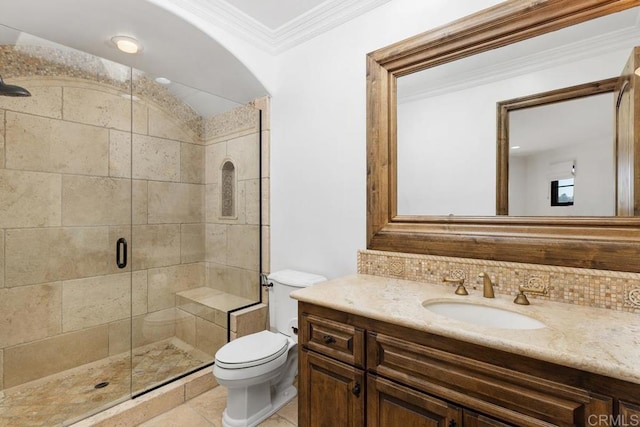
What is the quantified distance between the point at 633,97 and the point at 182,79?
2823mm

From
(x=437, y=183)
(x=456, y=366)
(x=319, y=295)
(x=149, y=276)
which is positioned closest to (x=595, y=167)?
(x=437, y=183)

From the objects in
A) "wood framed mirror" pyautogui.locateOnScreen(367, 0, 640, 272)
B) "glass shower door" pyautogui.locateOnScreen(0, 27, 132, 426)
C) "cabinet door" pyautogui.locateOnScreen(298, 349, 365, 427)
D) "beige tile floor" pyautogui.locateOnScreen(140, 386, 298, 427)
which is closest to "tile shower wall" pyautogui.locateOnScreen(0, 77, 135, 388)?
"glass shower door" pyautogui.locateOnScreen(0, 27, 132, 426)

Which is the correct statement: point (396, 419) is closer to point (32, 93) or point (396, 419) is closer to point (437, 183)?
point (437, 183)

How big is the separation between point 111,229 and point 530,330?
9.14 feet

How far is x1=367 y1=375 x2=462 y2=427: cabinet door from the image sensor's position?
1020 millimetres

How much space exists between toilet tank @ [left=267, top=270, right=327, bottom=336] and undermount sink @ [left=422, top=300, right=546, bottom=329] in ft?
2.77

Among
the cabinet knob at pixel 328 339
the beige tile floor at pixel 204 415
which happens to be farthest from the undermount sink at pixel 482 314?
the beige tile floor at pixel 204 415

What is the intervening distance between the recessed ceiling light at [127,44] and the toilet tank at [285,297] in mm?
1830

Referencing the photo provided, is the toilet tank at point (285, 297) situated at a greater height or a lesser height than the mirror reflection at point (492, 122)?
lesser

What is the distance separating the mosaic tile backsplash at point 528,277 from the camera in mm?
1201

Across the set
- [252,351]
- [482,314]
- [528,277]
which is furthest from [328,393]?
[528,277]

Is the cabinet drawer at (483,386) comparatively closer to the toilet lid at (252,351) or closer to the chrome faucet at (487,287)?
the chrome faucet at (487,287)

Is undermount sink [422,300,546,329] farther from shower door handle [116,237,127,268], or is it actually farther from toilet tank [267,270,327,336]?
shower door handle [116,237,127,268]

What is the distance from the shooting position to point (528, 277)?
139 cm
